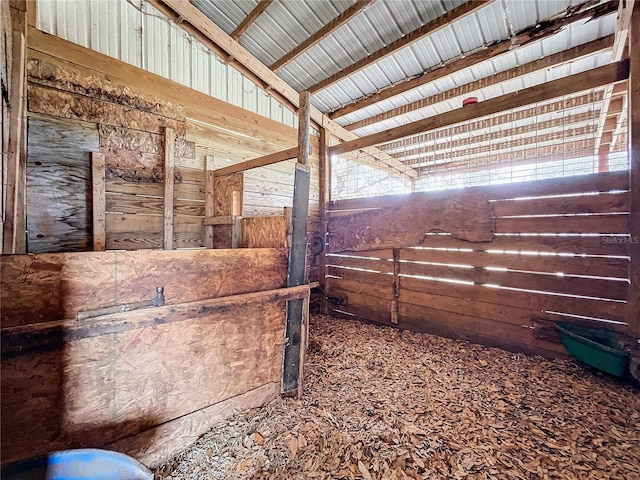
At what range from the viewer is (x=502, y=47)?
2.45 metres

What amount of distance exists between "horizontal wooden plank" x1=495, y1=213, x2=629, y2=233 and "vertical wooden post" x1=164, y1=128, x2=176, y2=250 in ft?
9.84

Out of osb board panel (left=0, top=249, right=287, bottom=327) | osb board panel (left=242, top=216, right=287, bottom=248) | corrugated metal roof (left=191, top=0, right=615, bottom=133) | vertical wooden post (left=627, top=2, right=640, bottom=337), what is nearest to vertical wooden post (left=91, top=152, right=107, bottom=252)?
osb board panel (left=242, top=216, right=287, bottom=248)

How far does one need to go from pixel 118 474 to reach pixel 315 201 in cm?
330

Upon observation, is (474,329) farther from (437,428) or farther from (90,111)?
(90,111)

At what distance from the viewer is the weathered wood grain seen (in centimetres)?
238

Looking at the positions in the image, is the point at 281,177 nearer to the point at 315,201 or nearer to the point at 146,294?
the point at 315,201

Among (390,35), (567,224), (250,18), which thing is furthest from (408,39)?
(567,224)

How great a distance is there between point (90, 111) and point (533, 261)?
→ 3.83 m

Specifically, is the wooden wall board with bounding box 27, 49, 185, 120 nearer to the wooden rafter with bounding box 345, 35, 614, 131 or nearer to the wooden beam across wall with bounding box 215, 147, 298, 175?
the wooden beam across wall with bounding box 215, 147, 298, 175

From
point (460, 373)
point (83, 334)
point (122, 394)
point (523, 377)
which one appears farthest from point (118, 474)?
point (523, 377)

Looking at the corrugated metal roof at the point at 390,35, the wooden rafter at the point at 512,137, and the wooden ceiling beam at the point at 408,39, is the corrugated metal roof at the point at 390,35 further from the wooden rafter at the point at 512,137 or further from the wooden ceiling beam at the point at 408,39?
the wooden rafter at the point at 512,137

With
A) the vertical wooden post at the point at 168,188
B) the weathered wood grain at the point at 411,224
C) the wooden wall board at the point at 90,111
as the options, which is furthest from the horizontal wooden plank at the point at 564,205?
the wooden wall board at the point at 90,111

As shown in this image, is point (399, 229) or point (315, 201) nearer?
point (399, 229)

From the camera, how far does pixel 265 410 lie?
4.99ft
